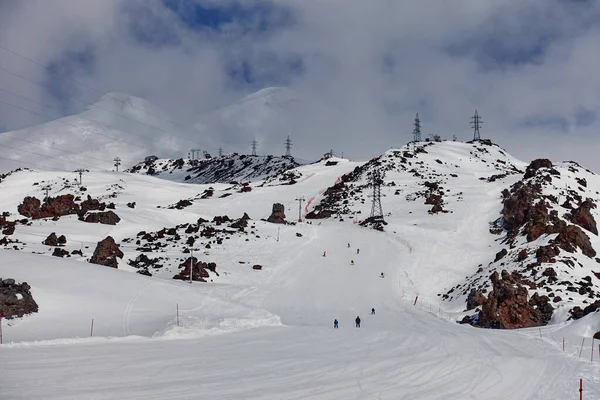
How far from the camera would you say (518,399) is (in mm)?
17141

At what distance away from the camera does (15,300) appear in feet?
84.9

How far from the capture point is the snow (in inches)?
688

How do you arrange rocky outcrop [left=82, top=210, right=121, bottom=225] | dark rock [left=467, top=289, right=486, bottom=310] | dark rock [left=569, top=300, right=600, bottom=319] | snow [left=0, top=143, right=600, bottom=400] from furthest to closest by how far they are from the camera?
1. rocky outcrop [left=82, top=210, right=121, bottom=225]
2. dark rock [left=467, top=289, right=486, bottom=310]
3. dark rock [left=569, top=300, right=600, bottom=319]
4. snow [left=0, top=143, right=600, bottom=400]

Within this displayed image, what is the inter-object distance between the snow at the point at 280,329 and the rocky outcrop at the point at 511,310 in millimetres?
2929

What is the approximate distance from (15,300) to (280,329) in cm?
1606

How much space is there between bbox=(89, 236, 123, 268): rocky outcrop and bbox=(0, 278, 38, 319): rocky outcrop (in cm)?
2529

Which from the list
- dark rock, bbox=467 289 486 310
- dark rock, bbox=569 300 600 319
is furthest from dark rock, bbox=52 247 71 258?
dark rock, bbox=569 300 600 319

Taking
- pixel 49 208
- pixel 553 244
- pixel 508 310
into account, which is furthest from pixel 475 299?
pixel 49 208

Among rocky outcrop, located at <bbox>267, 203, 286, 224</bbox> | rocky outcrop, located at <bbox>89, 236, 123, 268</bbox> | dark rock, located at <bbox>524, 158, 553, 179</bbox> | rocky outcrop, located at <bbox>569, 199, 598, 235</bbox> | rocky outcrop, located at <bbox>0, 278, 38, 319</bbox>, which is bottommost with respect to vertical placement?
rocky outcrop, located at <bbox>0, 278, 38, 319</bbox>

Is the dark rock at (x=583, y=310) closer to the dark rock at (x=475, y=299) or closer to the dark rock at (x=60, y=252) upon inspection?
the dark rock at (x=475, y=299)

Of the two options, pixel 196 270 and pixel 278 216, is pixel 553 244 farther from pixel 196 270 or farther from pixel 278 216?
pixel 278 216

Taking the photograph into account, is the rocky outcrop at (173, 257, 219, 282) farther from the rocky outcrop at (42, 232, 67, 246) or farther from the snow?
the rocky outcrop at (42, 232, 67, 246)

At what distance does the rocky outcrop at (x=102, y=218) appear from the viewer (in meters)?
75.1

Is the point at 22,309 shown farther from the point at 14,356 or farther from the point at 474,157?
the point at 474,157
